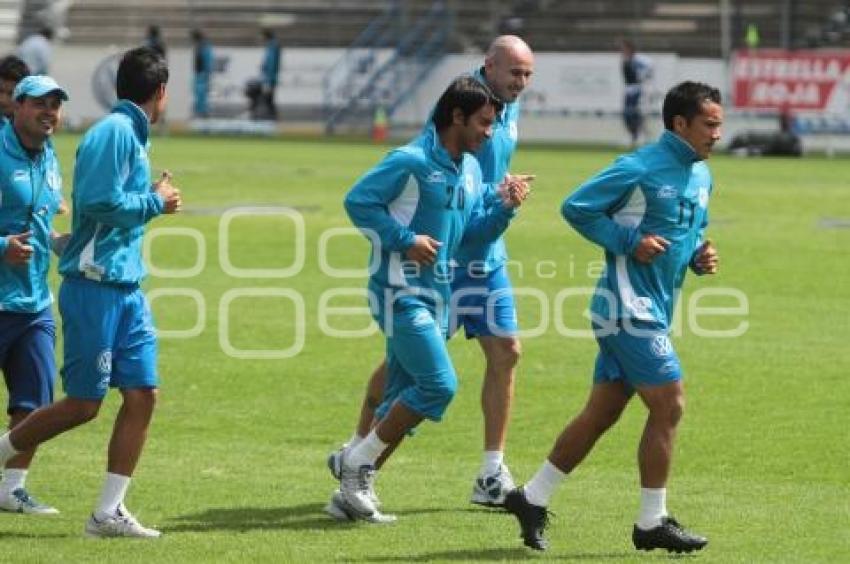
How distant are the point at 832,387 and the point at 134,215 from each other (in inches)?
243

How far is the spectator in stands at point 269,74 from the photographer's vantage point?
46.9 meters

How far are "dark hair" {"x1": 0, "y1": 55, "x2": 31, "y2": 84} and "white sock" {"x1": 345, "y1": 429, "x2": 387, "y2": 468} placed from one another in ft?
8.52

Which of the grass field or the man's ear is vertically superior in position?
the man's ear

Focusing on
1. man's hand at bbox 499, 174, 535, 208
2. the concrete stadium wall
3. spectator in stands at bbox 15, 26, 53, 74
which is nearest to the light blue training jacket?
man's hand at bbox 499, 174, 535, 208

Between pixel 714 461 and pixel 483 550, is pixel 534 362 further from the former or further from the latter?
pixel 483 550

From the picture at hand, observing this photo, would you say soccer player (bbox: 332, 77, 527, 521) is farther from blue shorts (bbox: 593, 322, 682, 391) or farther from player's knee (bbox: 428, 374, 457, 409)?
blue shorts (bbox: 593, 322, 682, 391)

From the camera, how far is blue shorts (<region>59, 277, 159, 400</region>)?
9203mm

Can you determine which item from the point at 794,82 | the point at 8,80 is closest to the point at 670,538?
the point at 8,80

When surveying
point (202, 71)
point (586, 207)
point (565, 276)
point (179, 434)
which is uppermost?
point (586, 207)

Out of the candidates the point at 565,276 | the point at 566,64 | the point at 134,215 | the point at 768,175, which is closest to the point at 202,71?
the point at 566,64

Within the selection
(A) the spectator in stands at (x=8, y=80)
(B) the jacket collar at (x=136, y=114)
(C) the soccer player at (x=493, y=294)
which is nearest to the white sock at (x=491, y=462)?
(C) the soccer player at (x=493, y=294)

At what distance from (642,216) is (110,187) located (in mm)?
2276

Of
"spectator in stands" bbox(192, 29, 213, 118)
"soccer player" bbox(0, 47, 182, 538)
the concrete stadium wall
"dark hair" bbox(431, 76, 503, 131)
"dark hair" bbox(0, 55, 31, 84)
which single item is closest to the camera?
"soccer player" bbox(0, 47, 182, 538)

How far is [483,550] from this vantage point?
30.1 ft
